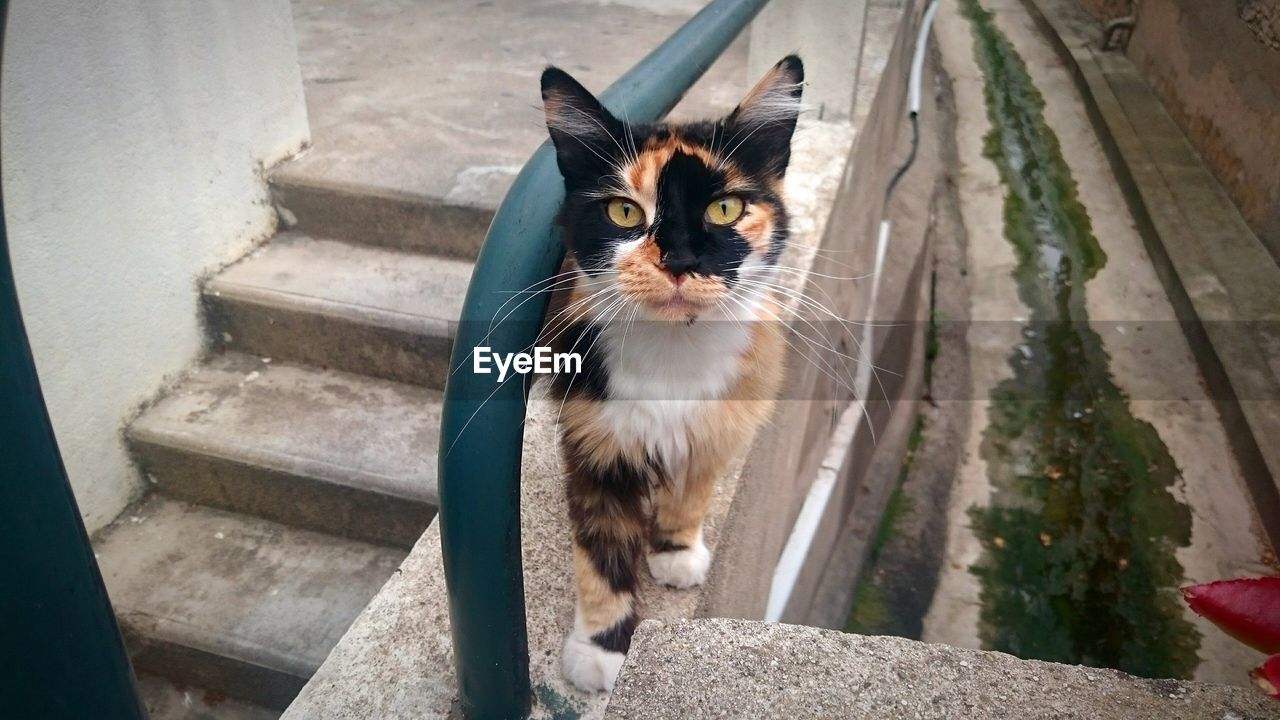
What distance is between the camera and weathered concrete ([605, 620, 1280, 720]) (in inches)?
32.9

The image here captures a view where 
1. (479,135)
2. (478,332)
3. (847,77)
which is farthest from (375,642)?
(847,77)

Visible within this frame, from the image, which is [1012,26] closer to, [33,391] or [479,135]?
[479,135]

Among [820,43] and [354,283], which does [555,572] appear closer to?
[354,283]

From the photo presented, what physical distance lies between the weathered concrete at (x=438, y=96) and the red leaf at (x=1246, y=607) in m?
1.87

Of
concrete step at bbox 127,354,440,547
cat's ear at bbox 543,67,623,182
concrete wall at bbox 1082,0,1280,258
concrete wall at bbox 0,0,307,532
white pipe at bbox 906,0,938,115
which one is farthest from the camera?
white pipe at bbox 906,0,938,115

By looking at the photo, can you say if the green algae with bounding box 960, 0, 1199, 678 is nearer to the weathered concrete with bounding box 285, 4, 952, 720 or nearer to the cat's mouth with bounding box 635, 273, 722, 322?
the weathered concrete with bounding box 285, 4, 952, 720

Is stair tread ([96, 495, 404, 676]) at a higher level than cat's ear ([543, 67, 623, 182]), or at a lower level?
lower

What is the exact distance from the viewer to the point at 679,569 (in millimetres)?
1424

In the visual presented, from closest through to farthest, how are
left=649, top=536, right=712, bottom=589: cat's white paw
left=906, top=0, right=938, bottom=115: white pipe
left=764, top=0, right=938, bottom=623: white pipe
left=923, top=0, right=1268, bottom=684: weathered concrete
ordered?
left=649, top=536, right=712, bottom=589: cat's white paw
left=764, top=0, right=938, bottom=623: white pipe
left=923, top=0, right=1268, bottom=684: weathered concrete
left=906, top=0, right=938, bottom=115: white pipe

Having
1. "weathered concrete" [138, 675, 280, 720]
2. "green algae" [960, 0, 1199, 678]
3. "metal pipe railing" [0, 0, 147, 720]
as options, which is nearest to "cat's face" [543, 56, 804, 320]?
"metal pipe railing" [0, 0, 147, 720]

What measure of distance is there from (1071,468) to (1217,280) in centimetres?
116

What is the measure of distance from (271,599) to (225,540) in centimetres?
25

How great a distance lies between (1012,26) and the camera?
20.7 ft

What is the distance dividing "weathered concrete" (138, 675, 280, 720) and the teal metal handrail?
1192mm
